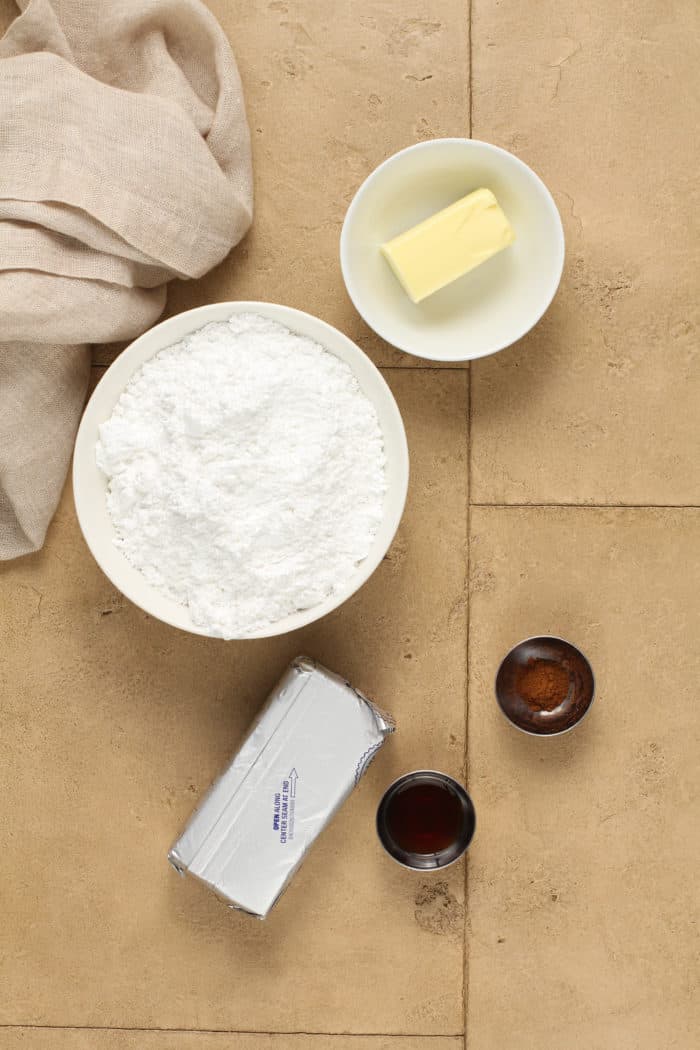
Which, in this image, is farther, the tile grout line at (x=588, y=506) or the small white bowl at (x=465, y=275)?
the tile grout line at (x=588, y=506)

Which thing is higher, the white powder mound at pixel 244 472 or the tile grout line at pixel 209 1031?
the white powder mound at pixel 244 472

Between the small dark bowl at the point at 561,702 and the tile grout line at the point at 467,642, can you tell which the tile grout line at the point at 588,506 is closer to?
the tile grout line at the point at 467,642

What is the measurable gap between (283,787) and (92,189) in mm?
725

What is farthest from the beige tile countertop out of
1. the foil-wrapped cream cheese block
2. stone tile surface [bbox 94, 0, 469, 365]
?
the foil-wrapped cream cheese block

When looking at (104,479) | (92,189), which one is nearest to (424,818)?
(104,479)

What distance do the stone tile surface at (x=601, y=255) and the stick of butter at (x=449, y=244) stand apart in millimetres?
153

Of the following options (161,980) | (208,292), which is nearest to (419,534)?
(208,292)

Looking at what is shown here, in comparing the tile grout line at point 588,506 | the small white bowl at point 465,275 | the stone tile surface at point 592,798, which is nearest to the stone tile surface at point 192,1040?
the stone tile surface at point 592,798

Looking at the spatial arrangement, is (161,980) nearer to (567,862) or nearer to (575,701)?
(567,862)

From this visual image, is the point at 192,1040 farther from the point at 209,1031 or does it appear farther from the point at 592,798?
the point at 592,798

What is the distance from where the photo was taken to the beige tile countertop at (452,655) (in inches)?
42.0

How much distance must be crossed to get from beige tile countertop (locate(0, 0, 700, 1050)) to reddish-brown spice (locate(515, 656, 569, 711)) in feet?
0.17

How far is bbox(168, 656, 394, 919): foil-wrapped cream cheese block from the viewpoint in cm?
99

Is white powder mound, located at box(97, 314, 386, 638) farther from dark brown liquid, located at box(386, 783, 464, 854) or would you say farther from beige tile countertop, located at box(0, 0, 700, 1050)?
dark brown liquid, located at box(386, 783, 464, 854)
